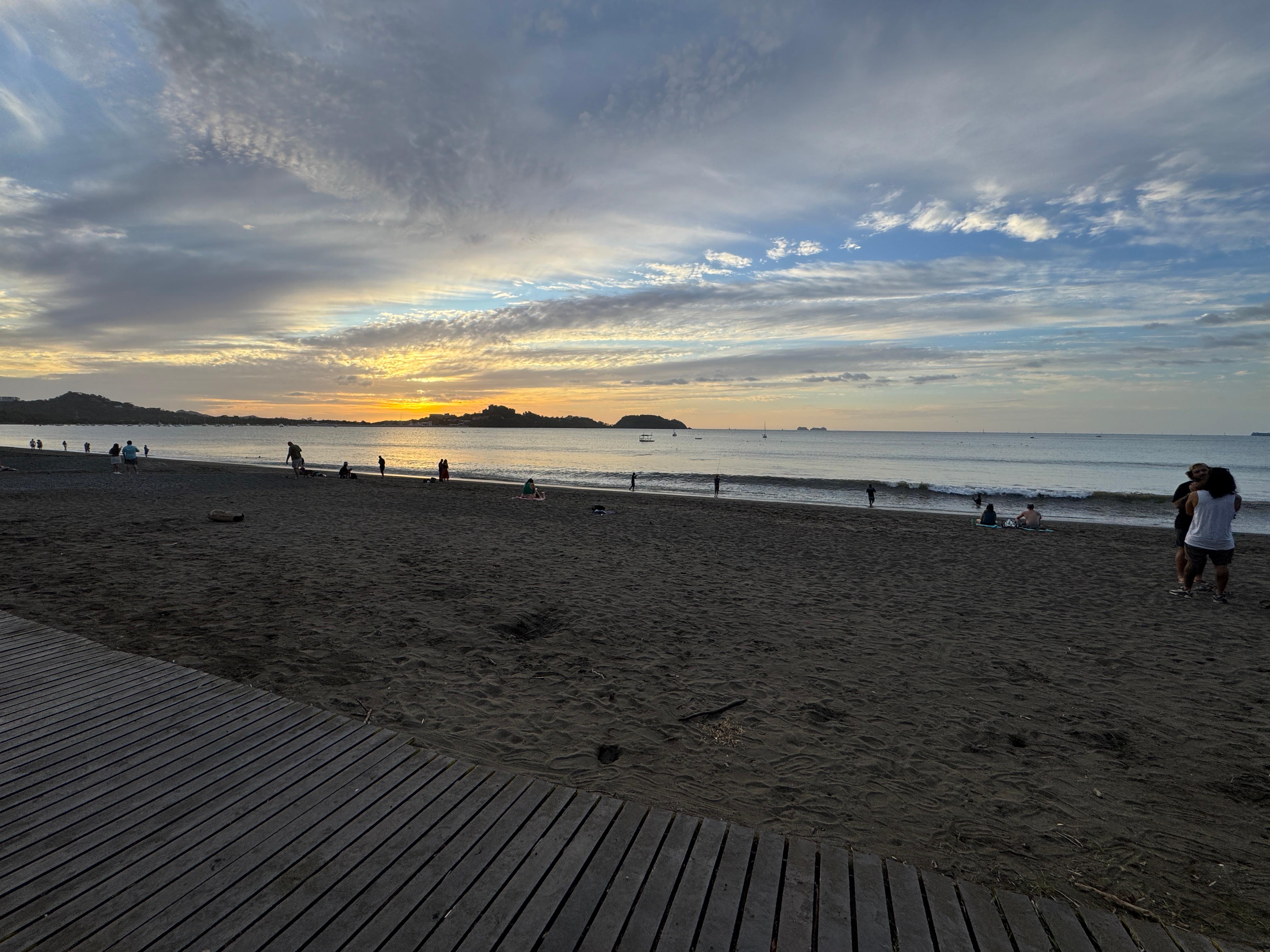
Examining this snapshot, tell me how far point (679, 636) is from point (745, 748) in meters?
2.80

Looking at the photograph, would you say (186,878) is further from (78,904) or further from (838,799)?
(838,799)

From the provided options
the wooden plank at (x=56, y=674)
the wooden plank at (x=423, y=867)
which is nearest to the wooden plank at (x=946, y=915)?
the wooden plank at (x=423, y=867)

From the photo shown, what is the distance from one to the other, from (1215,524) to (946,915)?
380 inches

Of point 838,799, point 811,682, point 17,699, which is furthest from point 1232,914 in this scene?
point 17,699

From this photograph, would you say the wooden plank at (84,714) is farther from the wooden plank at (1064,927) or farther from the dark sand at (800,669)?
the wooden plank at (1064,927)

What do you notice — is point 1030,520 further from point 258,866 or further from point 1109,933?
point 258,866

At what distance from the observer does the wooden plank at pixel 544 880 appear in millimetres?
2576

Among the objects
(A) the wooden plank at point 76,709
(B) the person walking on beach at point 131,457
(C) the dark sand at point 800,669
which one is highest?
(B) the person walking on beach at point 131,457

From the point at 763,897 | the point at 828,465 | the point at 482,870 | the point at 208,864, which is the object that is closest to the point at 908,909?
A: the point at 763,897

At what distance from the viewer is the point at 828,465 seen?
217 ft

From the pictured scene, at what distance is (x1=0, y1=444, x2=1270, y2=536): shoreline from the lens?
22609 millimetres

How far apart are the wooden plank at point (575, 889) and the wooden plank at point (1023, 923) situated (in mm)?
1789

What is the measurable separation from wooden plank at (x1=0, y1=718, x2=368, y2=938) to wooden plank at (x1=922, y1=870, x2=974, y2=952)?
135 inches

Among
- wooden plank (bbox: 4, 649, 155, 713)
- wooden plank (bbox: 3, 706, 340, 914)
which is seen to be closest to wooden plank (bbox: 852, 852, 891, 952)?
wooden plank (bbox: 3, 706, 340, 914)
